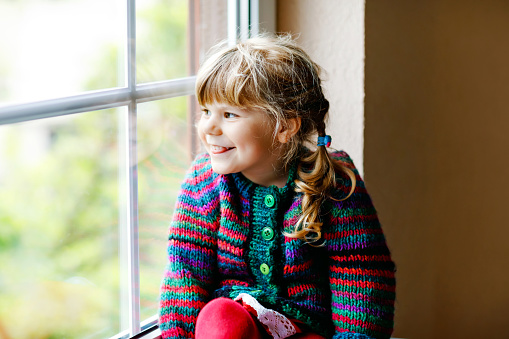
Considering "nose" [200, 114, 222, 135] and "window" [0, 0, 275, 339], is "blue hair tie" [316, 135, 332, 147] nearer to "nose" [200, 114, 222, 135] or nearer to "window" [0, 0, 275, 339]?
"nose" [200, 114, 222, 135]

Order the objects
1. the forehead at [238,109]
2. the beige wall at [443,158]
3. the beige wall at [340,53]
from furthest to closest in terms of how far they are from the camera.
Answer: the beige wall at [443,158], the beige wall at [340,53], the forehead at [238,109]

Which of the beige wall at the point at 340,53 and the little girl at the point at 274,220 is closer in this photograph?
the little girl at the point at 274,220

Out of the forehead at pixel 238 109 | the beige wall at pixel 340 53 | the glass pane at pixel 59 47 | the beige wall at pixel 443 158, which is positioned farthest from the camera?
the beige wall at pixel 443 158

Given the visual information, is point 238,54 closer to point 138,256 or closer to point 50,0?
point 50,0

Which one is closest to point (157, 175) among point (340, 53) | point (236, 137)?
point (236, 137)

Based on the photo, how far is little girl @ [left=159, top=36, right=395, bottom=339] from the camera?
1.04 m

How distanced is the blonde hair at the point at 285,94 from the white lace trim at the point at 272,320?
0.14 meters

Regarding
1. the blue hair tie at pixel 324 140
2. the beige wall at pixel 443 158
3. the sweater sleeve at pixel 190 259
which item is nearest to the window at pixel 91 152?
the sweater sleeve at pixel 190 259

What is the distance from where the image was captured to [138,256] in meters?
1.23

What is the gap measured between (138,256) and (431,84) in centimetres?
92

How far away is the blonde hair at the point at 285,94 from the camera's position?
1019mm

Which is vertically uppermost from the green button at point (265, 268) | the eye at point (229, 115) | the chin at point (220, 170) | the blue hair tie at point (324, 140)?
the eye at point (229, 115)

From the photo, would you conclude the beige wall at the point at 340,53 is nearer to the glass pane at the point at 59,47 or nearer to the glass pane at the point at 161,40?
the glass pane at the point at 161,40

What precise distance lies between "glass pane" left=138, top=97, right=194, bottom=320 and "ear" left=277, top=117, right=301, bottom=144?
0.31 metres
